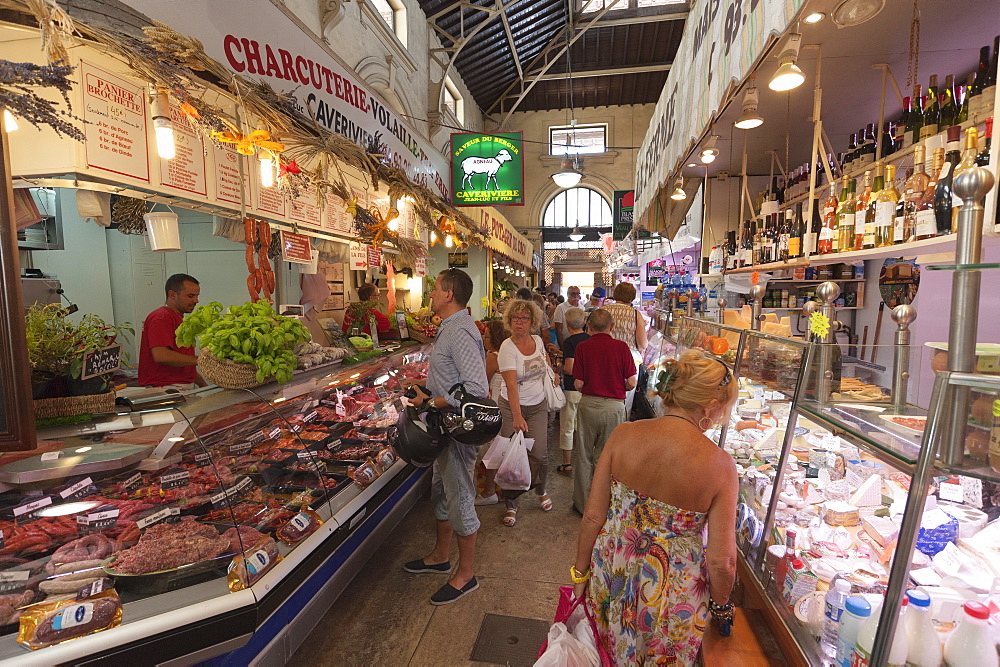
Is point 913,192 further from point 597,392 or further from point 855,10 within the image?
point 597,392

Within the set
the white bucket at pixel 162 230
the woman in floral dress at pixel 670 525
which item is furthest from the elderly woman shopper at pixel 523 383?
the white bucket at pixel 162 230

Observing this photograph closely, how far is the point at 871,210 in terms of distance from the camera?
110 inches

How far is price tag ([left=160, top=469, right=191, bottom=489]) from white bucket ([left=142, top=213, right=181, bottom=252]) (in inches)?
51.4

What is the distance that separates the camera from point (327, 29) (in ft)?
22.3

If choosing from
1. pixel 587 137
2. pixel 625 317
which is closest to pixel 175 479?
pixel 625 317

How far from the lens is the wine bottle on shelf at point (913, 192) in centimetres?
235

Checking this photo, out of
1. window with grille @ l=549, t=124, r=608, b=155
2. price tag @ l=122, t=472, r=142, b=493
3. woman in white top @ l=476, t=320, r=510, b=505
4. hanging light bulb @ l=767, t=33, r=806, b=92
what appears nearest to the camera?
price tag @ l=122, t=472, r=142, b=493

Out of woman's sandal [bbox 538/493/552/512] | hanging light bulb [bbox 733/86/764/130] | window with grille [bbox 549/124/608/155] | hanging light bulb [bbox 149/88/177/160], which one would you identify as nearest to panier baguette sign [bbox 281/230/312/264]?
hanging light bulb [bbox 149/88/177/160]

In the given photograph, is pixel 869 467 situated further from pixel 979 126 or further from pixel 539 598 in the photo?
pixel 539 598

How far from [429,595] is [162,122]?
3184 mm

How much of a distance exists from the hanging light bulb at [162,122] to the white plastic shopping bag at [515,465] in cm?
286

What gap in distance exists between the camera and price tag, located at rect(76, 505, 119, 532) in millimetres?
1960

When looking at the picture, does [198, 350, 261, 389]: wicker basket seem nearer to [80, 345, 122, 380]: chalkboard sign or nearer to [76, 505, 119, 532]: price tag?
[80, 345, 122, 380]: chalkboard sign

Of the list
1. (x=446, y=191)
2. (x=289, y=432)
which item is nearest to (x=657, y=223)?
(x=446, y=191)
